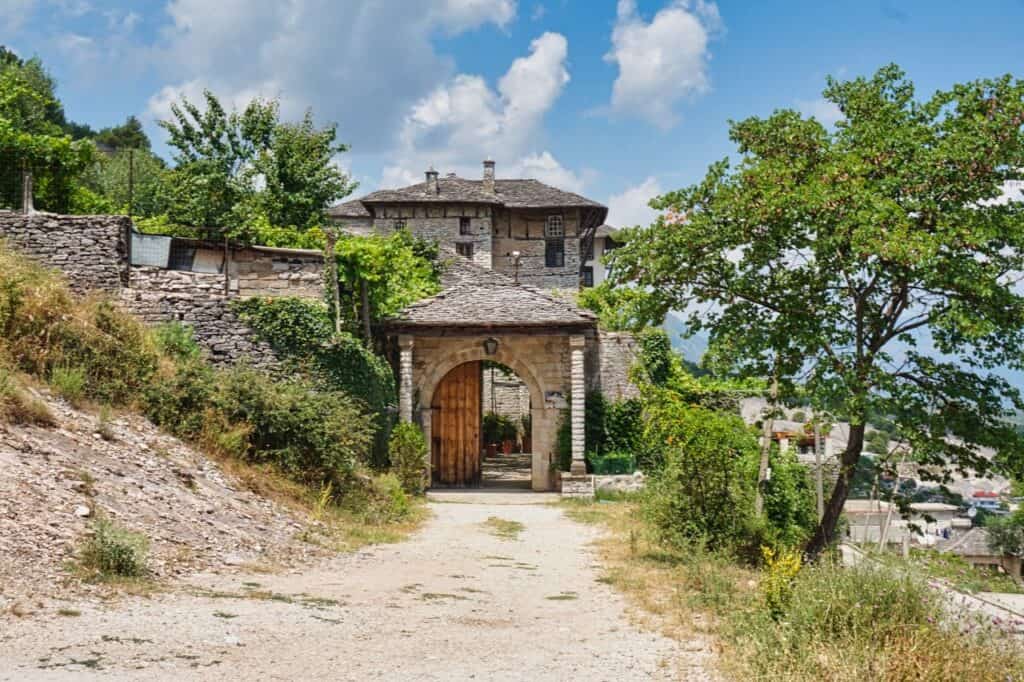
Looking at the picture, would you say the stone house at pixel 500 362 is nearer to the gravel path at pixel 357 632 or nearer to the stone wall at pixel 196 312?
the stone wall at pixel 196 312

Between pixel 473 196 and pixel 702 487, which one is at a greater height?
pixel 473 196

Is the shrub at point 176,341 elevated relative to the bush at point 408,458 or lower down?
elevated

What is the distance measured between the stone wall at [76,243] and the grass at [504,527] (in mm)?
Answer: 7229

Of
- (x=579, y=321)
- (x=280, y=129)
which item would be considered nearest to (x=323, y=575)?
(x=579, y=321)

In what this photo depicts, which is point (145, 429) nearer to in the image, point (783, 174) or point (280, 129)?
point (783, 174)

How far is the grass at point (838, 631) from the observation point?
17.3 ft

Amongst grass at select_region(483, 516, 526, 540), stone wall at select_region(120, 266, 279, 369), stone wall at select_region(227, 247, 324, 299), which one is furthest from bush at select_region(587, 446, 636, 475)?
stone wall at select_region(120, 266, 279, 369)

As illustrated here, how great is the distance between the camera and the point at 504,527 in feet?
46.4

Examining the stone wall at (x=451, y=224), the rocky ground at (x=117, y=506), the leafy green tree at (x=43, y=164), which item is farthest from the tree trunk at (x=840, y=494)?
the stone wall at (x=451, y=224)

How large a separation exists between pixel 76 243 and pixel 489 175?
76.9 feet

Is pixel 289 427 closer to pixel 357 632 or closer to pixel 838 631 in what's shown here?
pixel 357 632

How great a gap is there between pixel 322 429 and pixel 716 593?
6.53 meters

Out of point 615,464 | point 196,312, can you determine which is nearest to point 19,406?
point 196,312

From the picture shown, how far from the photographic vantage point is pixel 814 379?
8.75m
